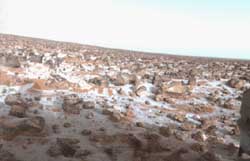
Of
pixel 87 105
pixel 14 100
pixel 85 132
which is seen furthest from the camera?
pixel 87 105

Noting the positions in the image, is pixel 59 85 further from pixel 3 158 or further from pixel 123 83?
pixel 3 158

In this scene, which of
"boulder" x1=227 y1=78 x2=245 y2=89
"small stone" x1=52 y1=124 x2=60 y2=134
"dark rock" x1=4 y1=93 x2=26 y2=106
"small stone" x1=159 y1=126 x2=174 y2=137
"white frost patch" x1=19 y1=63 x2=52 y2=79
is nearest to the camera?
"small stone" x1=52 y1=124 x2=60 y2=134

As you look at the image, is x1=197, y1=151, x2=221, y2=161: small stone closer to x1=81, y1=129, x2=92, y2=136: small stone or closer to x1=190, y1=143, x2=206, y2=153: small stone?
x1=190, y1=143, x2=206, y2=153: small stone

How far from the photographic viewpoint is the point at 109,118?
350 inches

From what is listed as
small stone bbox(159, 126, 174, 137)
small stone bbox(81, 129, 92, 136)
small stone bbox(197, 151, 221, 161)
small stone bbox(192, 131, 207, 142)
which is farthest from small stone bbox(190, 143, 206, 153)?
small stone bbox(81, 129, 92, 136)

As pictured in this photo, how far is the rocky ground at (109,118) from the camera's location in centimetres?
641

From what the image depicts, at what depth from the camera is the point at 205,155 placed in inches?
249

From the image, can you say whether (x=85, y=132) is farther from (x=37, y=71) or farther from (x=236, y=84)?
(x=236, y=84)

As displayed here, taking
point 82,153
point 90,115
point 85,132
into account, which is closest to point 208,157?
point 82,153

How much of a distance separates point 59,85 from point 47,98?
78.3 inches

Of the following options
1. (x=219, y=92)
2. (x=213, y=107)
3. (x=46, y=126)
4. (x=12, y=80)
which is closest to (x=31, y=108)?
(x=46, y=126)

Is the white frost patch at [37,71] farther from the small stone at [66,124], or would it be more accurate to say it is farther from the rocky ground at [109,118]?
the small stone at [66,124]

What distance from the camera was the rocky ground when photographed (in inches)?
253

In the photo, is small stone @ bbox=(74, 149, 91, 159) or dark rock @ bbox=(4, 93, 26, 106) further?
dark rock @ bbox=(4, 93, 26, 106)
